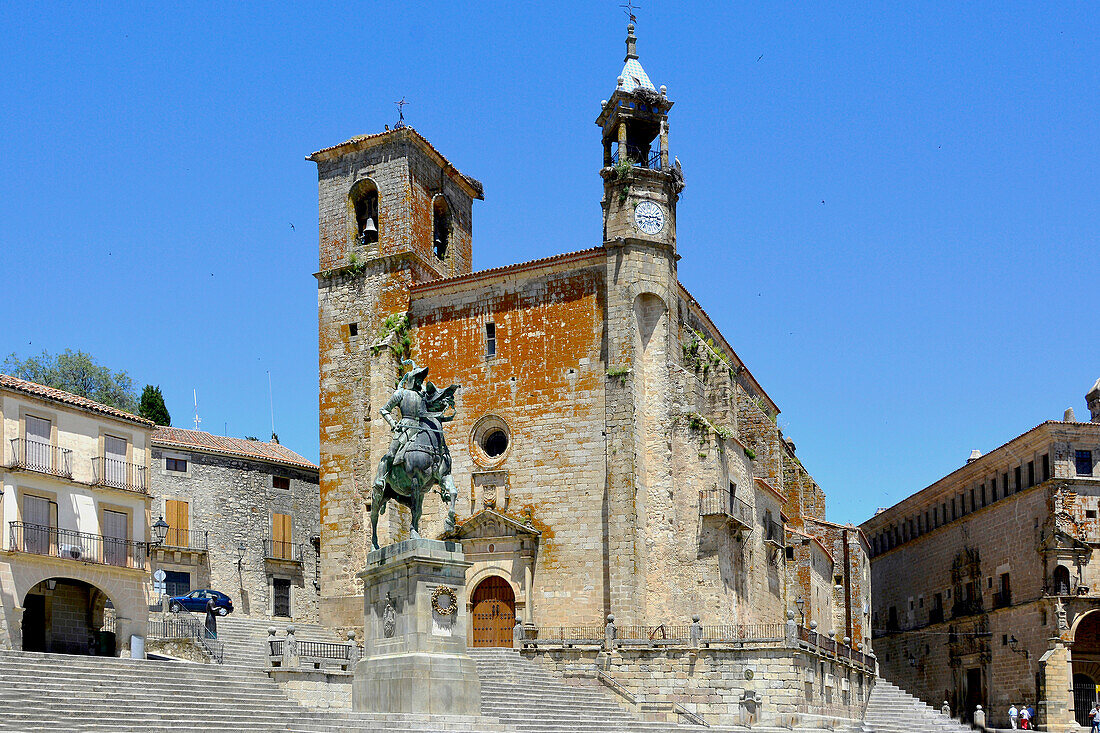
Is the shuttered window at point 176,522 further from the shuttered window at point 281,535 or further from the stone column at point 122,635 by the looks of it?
the stone column at point 122,635

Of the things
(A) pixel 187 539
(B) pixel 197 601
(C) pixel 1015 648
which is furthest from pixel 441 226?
(C) pixel 1015 648

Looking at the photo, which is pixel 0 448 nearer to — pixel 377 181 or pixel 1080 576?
pixel 377 181

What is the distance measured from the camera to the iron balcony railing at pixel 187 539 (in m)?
42.0

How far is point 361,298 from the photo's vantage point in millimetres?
42156

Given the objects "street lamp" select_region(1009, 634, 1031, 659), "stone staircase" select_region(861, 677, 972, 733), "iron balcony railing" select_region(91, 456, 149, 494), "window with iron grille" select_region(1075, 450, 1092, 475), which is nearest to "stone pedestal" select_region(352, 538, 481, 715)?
"iron balcony railing" select_region(91, 456, 149, 494)

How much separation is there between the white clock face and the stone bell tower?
0.03 m

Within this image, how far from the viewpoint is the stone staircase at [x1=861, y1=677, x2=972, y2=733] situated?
3780cm

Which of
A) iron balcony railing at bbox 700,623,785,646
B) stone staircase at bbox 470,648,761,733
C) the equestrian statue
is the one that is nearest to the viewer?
the equestrian statue

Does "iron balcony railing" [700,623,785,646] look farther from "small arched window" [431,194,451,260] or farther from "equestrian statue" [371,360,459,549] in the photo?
"small arched window" [431,194,451,260]

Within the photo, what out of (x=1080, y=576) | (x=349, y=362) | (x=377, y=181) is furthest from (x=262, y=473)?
(x=1080, y=576)

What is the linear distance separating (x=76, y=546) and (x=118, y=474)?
261 cm

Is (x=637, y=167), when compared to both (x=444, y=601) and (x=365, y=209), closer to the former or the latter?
(x=365, y=209)

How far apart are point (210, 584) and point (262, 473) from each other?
446cm

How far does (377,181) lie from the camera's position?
140 feet
